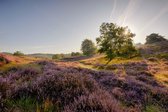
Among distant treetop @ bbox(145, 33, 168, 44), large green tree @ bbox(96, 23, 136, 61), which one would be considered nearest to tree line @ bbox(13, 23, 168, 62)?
large green tree @ bbox(96, 23, 136, 61)

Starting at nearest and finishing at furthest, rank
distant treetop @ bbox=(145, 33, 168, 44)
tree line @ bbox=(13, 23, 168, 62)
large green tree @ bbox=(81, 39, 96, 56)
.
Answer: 1. tree line @ bbox=(13, 23, 168, 62)
2. large green tree @ bbox=(81, 39, 96, 56)
3. distant treetop @ bbox=(145, 33, 168, 44)

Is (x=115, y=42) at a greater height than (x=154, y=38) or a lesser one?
lesser

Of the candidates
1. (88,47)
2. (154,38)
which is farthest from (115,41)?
(154,38)

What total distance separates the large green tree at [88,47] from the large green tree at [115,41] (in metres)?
59.0

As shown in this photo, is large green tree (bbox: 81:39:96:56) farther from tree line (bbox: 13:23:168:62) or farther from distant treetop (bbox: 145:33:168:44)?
tree line (bbox: 13:23:168:62)

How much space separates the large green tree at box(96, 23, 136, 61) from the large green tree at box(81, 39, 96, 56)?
59032mm

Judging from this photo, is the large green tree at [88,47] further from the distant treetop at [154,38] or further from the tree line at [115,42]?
the tree line at [115,42]

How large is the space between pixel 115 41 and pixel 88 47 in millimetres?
61119

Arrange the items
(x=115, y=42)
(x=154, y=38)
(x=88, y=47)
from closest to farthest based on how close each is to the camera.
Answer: (x=115, y=42) → (x=88, y=47) → (x=154, y=38)

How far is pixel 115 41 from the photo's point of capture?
1545 inches

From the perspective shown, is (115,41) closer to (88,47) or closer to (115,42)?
(115,42)

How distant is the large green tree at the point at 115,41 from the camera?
1515 inches

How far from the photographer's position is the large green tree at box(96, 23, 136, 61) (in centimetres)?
3847

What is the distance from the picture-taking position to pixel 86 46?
100250mm
